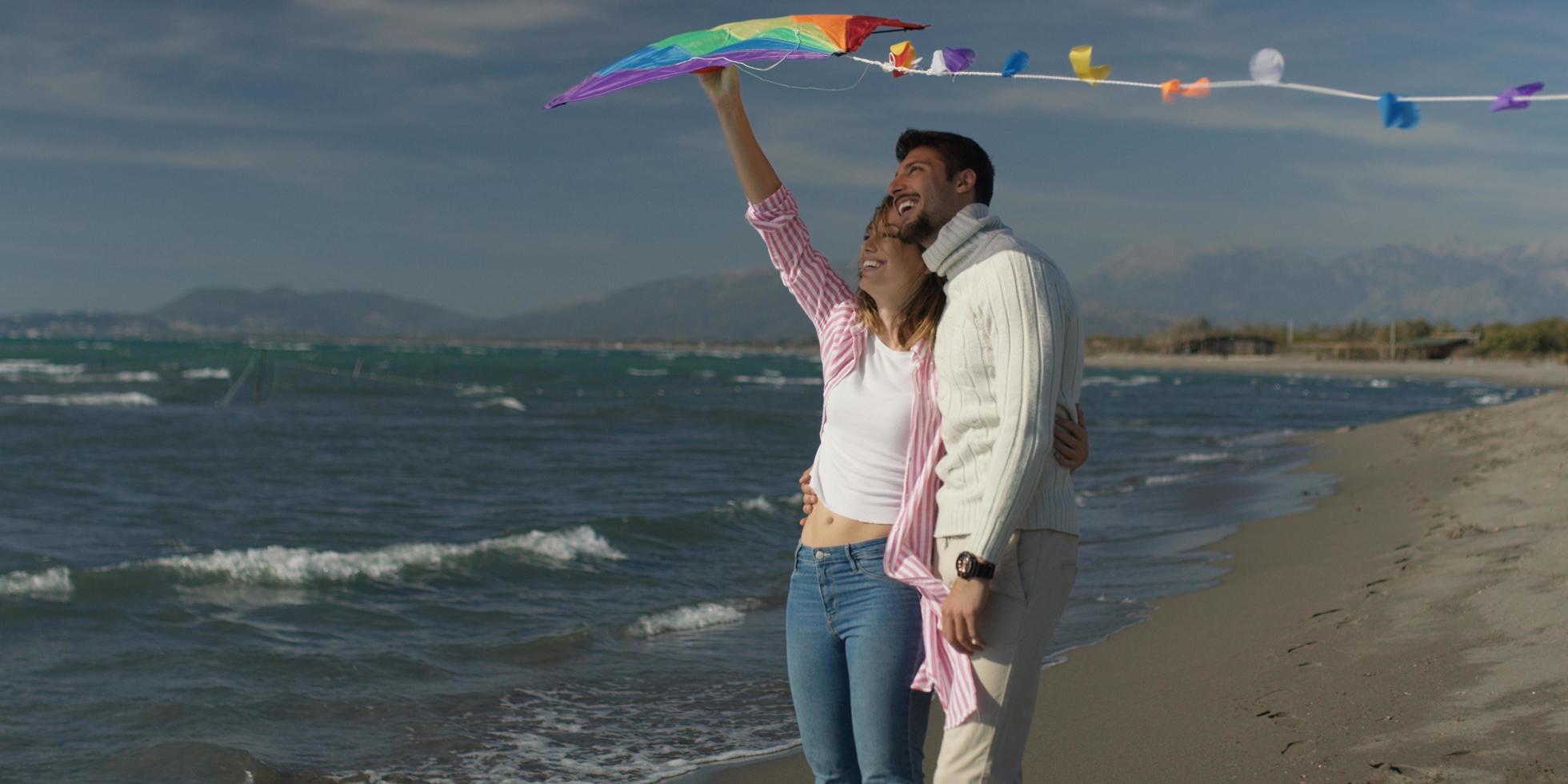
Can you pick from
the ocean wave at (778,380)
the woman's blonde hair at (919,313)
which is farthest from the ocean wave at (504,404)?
the woman's blonde hair at (919,313)

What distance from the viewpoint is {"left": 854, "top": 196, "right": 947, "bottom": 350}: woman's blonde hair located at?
90.8 inches

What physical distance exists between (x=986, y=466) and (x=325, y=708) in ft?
16.6

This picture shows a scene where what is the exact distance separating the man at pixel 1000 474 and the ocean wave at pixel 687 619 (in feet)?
18.7

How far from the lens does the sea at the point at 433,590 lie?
18.0 feet

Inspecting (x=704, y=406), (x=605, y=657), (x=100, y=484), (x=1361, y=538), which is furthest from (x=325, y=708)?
(x=704, y=406)

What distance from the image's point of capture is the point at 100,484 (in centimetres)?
1541

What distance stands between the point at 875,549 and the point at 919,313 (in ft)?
1.57

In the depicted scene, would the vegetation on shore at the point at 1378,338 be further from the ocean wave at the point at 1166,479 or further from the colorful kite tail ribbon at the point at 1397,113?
the colorful kite tail ribbon at the point at 1397,113

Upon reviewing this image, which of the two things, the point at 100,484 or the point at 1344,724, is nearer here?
the point at 1344,724

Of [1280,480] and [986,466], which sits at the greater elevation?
[986,466]

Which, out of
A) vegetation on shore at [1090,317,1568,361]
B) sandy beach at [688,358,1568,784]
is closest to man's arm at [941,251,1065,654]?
sandy beach at [688,358,1568,784]

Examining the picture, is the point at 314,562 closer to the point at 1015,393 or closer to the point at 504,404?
the point at 1015,393

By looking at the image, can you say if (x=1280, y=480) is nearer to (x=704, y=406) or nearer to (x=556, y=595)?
(x=556, y=595)

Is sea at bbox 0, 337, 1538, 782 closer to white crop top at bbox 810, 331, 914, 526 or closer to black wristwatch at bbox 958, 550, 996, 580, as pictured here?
white crop top at bbox 810, 331, 914, 526
